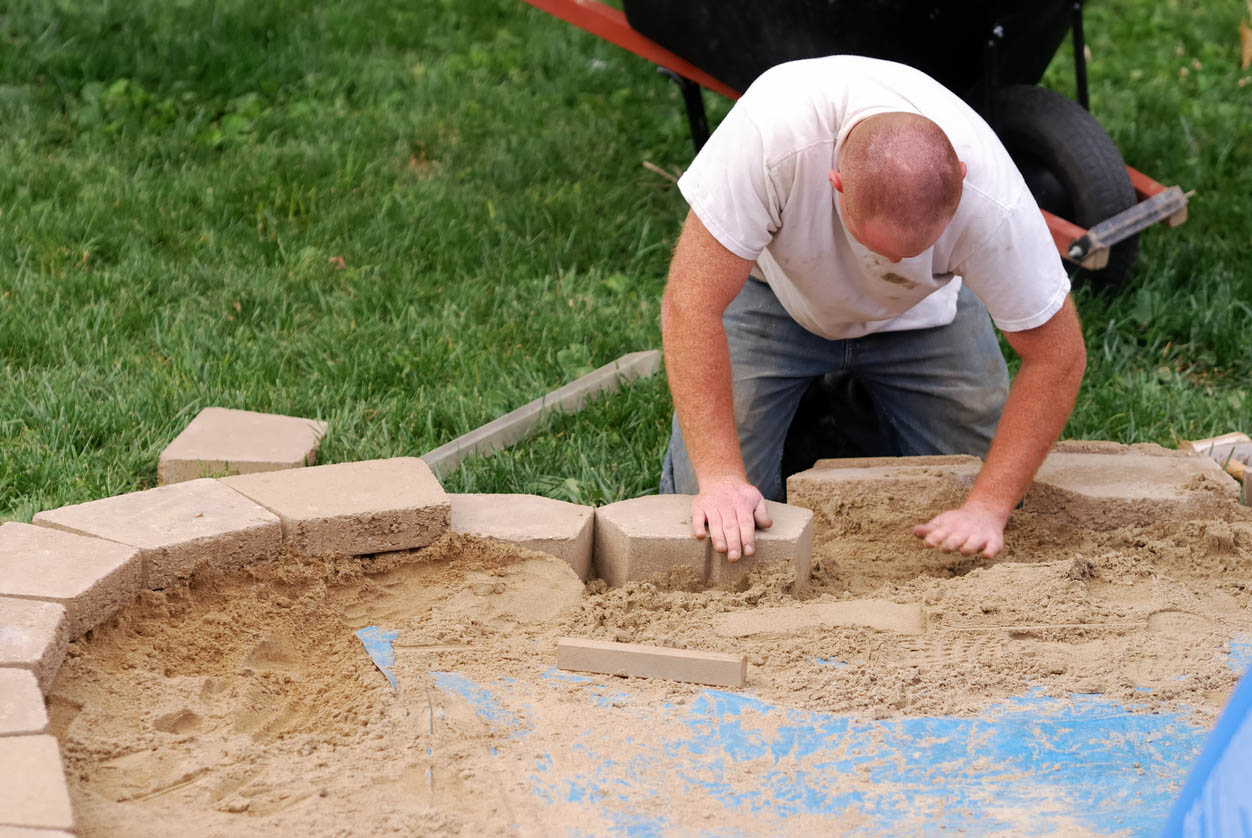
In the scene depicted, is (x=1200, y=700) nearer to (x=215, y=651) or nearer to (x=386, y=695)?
(x=386, y=695)

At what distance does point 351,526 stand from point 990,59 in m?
2.86

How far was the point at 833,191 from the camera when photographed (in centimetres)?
291

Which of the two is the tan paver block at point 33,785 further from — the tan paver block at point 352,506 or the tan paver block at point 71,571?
the tan paver block at point 352,506

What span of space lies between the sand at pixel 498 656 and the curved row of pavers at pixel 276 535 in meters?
0.05

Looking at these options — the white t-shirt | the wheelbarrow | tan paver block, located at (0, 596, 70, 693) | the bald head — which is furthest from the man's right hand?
the wheelbarrow

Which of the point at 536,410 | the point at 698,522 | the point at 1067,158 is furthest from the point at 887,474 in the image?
the point at 1067,158

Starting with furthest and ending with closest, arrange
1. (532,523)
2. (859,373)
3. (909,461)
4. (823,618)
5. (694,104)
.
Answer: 1. (694,104)
2. (859,373)
3. (909,461)
4. (532,523)
5. (823,618)

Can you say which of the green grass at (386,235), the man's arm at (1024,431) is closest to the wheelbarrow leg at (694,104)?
the green grass at (386,235)

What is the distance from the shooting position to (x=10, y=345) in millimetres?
4023

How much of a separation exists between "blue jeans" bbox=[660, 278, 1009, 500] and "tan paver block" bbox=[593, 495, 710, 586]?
1.74 ft

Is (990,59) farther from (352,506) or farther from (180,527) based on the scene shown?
(180,527)

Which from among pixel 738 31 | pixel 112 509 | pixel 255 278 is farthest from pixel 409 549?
pixel 738 31

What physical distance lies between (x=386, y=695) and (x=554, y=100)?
15.5ft

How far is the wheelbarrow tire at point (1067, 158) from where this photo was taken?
4.50m
